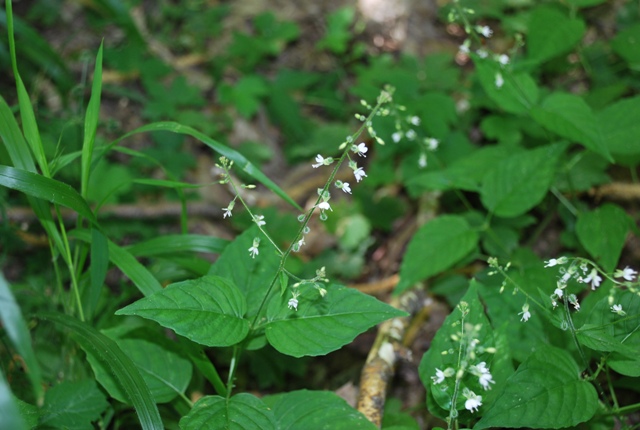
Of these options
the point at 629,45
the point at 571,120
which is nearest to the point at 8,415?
the point at 571,120

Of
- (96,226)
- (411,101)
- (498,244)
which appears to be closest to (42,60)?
(96,226)

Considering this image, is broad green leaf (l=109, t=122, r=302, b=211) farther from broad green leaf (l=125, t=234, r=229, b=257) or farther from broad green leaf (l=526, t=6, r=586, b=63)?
broad green leaf (l=526, t=6, r=586, b=63)

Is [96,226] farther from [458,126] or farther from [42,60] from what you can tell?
[458,126]

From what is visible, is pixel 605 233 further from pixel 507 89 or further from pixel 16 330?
pixel 16 330

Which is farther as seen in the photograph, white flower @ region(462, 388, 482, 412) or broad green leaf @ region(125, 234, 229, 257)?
broad green leaf @ region(125, 234, 229, 257)

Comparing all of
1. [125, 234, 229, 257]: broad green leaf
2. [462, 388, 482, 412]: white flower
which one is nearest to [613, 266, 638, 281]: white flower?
[462, 388, 482, 412]: white flower

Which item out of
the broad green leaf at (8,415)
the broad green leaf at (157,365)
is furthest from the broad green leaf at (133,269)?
the broad green leaf at (8,415)
